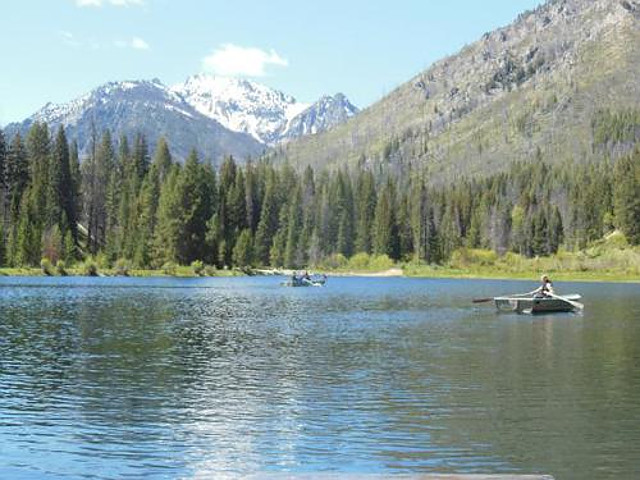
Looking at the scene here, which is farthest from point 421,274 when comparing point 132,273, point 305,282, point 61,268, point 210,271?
point 61,268

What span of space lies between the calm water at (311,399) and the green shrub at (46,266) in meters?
81.8

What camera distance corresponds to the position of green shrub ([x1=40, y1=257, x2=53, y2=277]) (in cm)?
13462

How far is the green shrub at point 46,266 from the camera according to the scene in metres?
135

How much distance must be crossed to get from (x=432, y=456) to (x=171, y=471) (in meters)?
6.41

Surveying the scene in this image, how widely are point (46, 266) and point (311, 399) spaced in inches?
4573

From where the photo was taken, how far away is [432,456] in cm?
2030

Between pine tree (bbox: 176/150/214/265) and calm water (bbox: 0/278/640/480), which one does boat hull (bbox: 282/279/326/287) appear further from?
calm water (bbox: 0/278/640/480)

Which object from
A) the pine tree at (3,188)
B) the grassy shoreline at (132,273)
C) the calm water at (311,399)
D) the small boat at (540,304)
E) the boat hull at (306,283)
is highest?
the pine tree at (3,188)

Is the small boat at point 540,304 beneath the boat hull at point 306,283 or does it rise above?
beneath

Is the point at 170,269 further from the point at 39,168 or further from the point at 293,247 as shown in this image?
the point at 293,247

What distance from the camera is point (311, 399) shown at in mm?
28094

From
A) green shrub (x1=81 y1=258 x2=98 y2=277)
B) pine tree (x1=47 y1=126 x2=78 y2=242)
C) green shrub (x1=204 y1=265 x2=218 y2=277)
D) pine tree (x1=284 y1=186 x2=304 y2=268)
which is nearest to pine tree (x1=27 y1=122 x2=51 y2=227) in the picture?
pine tree (x1=47 y1=126 x2=78 y2=242)

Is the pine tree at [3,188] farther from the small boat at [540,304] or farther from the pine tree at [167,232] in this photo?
the small boat at [540,304]

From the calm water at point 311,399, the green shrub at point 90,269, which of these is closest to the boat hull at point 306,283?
the green shrub at point 90,269
